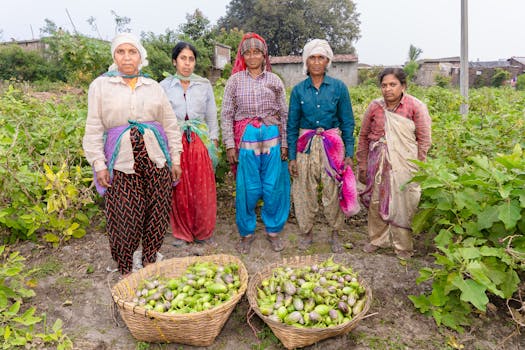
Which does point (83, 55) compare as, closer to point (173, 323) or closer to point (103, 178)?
point (103, 178)

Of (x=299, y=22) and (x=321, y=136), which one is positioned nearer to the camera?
(x=321, y=136)

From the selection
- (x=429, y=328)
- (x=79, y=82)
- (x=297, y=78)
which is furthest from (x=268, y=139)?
(x=297, y=78)

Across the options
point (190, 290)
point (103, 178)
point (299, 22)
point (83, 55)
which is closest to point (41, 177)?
point (103, 178)

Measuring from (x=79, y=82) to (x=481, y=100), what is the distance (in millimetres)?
9243

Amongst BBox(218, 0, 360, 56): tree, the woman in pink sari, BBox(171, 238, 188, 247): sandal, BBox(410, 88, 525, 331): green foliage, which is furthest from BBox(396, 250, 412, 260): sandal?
BBox(218, 0, 360, 56): tree

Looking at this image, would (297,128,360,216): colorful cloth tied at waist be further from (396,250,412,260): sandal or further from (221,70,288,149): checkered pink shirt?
(396,250,412,260): sandal

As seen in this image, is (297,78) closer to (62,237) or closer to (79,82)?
(79,82)

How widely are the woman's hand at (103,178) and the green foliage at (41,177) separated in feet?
1.91

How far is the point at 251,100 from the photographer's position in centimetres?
364

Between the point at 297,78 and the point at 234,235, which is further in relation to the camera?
the point at 297,78

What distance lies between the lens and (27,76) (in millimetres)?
20609

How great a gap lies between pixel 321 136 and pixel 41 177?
2534mm

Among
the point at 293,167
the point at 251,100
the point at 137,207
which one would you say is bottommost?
the point at 137,207

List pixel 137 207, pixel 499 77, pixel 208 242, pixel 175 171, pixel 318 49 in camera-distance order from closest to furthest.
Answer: pixel 137 207 → pixel 175 171 → pixel 318 49 → pixel 208 242 → pixel 499 77
